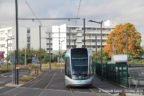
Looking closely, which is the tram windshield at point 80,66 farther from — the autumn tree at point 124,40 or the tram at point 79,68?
the autumn tree at point 124,40

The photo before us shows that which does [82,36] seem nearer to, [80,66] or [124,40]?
[124,40]

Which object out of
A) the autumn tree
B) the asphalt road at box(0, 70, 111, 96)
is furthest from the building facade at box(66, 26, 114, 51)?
the asphalt road at box(0, 70, 111, 96)

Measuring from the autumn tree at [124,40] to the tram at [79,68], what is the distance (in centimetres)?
4554

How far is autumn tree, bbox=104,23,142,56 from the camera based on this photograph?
69.3m

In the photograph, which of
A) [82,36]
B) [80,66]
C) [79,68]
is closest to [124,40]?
[82,36]

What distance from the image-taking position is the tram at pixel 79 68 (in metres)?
23.1

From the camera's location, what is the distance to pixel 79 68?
23.6 m

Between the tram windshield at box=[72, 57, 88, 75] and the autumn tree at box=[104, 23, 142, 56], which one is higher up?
the autumn tree at box=[104, 23, 142, 56]

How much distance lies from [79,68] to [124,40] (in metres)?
47.7

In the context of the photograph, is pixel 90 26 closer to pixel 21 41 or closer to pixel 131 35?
pixel 21 41

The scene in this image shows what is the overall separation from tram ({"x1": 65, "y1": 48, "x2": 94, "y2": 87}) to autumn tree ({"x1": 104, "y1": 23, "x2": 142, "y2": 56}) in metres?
45.5

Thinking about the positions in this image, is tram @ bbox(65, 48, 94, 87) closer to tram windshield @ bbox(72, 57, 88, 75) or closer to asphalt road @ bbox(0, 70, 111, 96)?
tram windshield @ bbox(72, 57, 88, 75)

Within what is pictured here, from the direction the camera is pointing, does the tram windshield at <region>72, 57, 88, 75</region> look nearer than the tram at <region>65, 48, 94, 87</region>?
No

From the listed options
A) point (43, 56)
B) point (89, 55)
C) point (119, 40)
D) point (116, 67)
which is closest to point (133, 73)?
point (116, 67)
